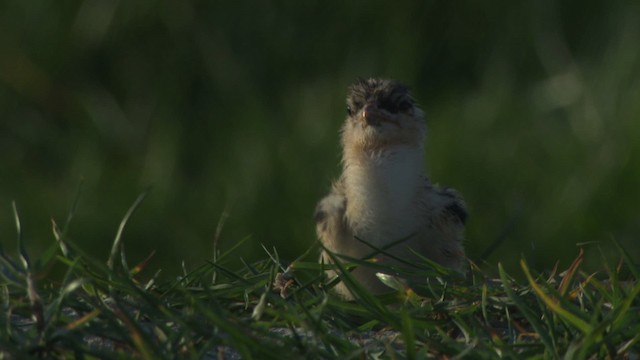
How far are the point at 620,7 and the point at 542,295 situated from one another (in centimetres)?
794

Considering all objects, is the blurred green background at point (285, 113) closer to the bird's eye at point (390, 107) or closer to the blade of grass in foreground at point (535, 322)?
the bird's eye at point (390, 107)

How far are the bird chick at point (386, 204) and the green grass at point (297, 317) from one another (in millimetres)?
1305

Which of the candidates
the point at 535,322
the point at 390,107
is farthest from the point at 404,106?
the point at 535,322

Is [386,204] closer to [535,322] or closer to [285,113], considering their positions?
[535,322]

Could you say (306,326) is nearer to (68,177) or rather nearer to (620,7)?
(68,177)

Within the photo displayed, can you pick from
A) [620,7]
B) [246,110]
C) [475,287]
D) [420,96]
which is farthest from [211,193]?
[475,287]

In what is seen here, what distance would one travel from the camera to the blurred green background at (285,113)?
9.96 meters

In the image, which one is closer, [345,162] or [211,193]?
[345,162]

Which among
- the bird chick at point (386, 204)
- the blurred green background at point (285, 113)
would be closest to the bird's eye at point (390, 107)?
the bird chick at point (386, 204)

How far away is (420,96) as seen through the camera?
448 inches

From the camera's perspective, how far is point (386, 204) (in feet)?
21.1

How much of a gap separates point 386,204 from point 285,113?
16.1 feet

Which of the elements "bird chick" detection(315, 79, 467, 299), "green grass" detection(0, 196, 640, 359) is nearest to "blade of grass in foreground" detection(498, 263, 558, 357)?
"green grass" detection(0, 196, 640, 359)

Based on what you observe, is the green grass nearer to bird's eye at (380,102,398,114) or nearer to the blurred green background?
bird's eye at (380,102,398,114)
